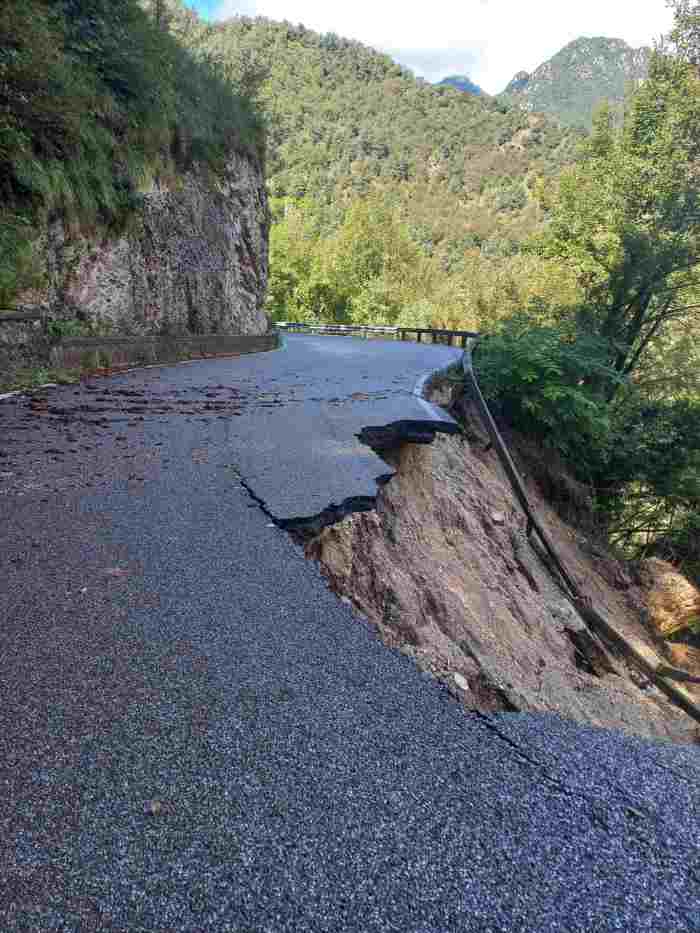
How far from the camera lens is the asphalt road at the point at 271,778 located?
4.91ft

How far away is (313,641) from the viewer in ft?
8.84

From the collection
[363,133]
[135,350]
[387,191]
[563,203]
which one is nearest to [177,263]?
[135,350]

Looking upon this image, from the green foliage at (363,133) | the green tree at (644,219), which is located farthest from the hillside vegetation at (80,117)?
the green foliage at (363,133)

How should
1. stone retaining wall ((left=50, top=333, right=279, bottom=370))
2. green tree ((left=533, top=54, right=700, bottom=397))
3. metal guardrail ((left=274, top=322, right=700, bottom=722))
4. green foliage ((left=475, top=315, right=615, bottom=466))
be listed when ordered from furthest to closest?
green tree ((left=533, top=54, right=700, bottom=397)) < green foliage ((left=475, top=315, right=615, bottom=466)) < stone retaining wall ((left=50, top=333, right=279, bottom=370)) < metal guardrail ((left=274, top=322, right=700, bottom=722))

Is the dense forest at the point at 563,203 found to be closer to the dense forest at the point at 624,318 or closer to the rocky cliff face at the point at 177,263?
the dense forest at the point at 624,318

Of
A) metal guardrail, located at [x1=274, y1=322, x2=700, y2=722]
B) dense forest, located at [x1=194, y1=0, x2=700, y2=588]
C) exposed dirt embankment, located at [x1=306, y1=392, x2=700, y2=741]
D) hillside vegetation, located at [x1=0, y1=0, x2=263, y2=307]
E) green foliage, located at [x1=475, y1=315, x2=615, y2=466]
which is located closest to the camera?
exposed dirt embankment, located at [x1=306, y1=392, x2=700, y2=741]

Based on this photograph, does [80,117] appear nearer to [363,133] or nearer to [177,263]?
[177,263]

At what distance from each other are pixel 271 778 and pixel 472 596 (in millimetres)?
4099

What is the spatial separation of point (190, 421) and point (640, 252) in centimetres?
1580

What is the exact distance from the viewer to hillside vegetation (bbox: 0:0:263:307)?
831 cm

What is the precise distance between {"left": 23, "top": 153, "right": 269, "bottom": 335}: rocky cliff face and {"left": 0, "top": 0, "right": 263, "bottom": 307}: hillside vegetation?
556mm

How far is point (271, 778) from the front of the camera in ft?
6.10

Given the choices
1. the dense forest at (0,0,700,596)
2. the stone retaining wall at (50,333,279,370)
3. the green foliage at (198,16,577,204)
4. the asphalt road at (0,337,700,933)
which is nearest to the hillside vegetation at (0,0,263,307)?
the dense forest at (0,0,700,596)

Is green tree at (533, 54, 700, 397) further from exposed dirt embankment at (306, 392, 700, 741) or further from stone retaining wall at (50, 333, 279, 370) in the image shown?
stone retaining wall at (50, 333, 279, 370)
